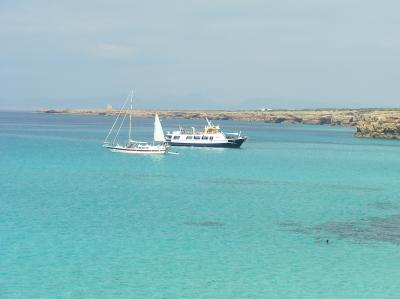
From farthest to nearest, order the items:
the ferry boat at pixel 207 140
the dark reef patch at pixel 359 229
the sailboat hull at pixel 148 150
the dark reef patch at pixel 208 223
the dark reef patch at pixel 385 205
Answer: the ferry boat at pixel 207 140 → the sailboat hull at pixel 148 150 → the dark reef patch at pixel 385 205 → the dark reef patch at pixel 208 223 → the dark reef patch at pixel 359 229

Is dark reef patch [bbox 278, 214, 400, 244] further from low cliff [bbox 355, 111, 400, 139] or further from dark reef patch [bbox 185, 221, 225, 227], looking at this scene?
low cliff [bbox 355, 111, 400, 139]

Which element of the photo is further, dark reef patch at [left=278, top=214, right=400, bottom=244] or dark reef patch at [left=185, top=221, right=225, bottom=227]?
dark reef patch at [left=185, top=221, right=225, bottom=227]

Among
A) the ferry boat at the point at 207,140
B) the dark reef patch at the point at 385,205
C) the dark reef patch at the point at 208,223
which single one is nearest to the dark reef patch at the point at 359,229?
the dark reef patch at the point at 208,223

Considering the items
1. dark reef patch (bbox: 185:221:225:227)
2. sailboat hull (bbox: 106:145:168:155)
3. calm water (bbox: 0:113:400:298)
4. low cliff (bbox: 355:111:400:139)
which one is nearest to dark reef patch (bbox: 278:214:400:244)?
calm water (bbox: 0:113:400:298)

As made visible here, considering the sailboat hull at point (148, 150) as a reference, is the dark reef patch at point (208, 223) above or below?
below

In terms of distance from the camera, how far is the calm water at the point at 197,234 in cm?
3155

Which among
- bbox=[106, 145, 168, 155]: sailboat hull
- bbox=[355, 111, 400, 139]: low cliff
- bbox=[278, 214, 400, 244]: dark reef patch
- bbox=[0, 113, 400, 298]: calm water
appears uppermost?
bbox=[355, 111, 400, 139]: low cliff

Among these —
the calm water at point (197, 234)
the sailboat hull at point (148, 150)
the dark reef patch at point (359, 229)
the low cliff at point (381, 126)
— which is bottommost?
the calm water at point (197, 234)

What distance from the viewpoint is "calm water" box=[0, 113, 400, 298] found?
104ft

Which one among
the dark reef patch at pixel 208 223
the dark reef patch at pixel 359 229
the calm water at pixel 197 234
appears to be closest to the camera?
the calm water at pixel 197 234

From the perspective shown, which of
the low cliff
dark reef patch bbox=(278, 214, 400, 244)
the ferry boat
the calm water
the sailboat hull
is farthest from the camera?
the low cliff

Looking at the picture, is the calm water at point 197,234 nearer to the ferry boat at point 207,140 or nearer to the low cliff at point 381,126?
the ferry boat at point 207,140

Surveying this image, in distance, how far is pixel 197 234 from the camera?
42219mm

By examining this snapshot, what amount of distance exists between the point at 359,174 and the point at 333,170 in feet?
18.0
